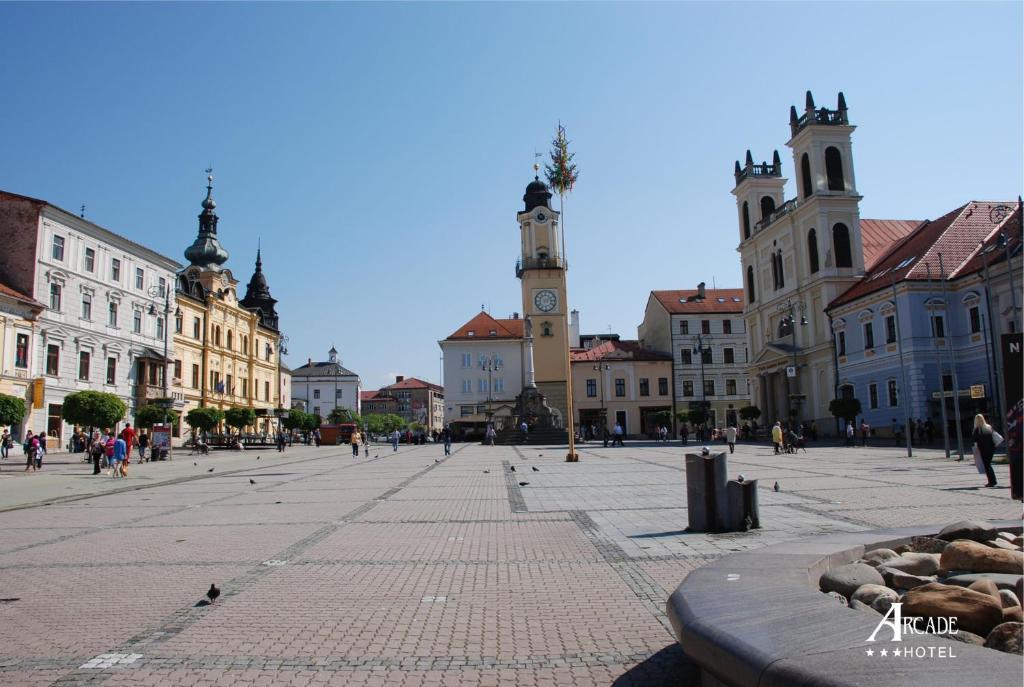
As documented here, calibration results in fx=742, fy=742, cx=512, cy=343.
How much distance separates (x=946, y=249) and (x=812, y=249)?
31.3 feet

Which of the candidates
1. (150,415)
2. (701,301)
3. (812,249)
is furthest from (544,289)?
(150,415)

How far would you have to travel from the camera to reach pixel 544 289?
76688 mm

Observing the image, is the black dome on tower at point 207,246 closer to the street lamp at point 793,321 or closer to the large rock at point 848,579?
the street lamp at point 793,321

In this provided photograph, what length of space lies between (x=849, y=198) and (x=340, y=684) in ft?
173

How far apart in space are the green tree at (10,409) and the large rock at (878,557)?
32832 mm

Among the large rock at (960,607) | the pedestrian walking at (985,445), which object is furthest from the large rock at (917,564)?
the pedestrian walking at (985,445)

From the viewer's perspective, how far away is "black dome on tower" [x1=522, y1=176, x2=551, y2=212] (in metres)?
79.4

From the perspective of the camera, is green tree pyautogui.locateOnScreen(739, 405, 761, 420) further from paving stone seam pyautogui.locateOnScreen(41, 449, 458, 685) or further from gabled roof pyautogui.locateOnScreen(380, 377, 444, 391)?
gabled roof pyautogui.locateOnScreen(380, 377, 444, 391)

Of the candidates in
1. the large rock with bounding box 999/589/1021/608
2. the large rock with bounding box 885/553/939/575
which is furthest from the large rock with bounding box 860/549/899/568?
the large rock with bounding box 999/589/1021/608

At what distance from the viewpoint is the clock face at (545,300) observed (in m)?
76.2

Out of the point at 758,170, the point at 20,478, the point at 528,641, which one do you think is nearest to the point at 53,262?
the point at 20,478

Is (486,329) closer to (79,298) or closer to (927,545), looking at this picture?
(79,298)

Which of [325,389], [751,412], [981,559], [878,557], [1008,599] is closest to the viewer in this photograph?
[1008,599]

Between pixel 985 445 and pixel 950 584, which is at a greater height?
pixel 985 445
